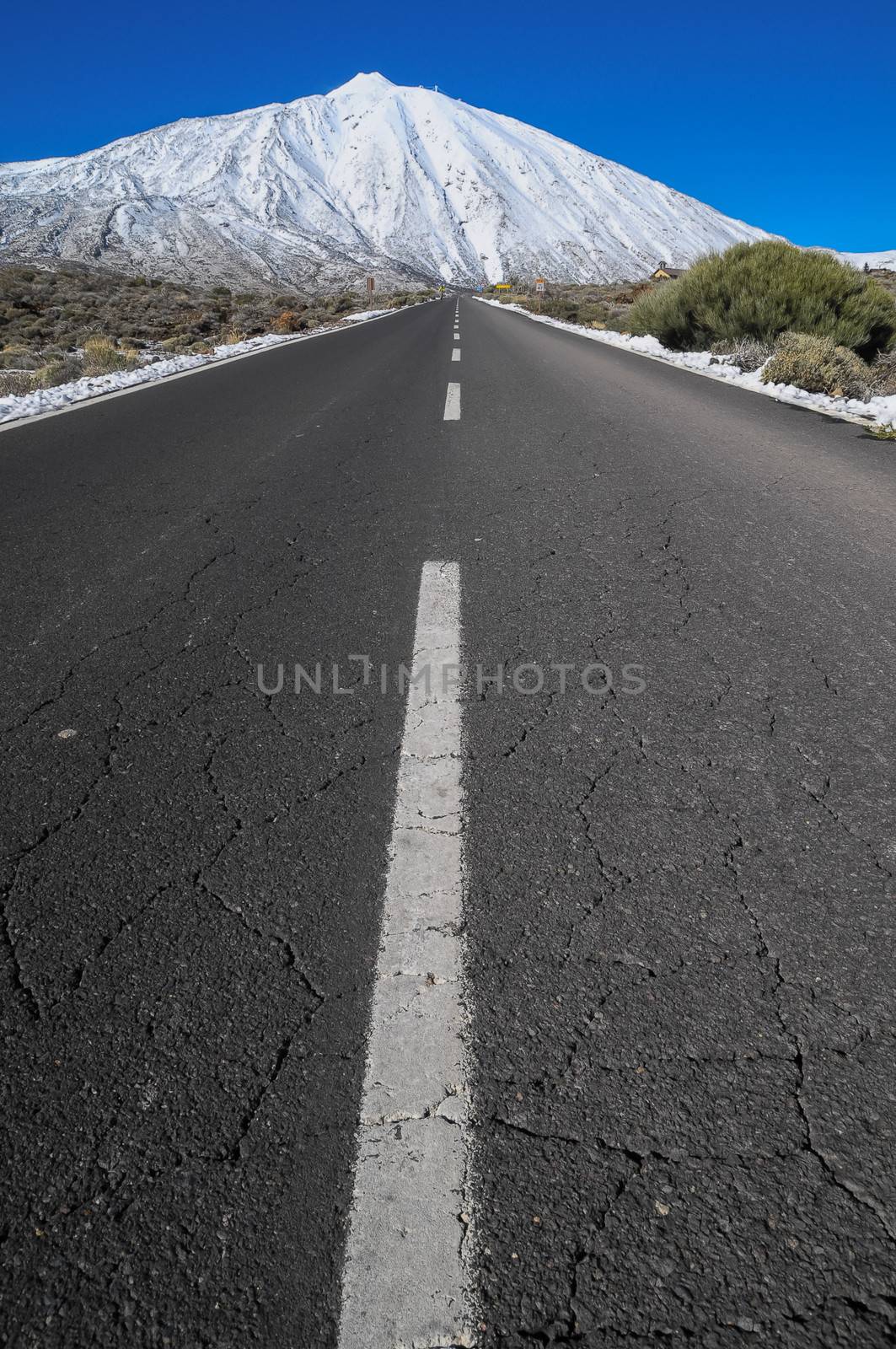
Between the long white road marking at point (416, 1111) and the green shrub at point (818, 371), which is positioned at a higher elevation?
the green shrub at point (818, 371)

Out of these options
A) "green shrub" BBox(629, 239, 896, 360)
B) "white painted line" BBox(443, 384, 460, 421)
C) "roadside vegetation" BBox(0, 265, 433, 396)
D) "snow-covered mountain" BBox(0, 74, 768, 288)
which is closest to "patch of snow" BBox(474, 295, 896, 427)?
"green shrub" BBox(629, 239, 896, 360)

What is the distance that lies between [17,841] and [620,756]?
67.0 inches

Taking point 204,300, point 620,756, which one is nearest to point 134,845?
point 620,756

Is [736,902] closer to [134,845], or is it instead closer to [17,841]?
[134,845]

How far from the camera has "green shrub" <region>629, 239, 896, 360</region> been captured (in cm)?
1295

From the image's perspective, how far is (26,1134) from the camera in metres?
1.30

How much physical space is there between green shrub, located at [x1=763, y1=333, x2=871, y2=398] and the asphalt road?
22.6 feet

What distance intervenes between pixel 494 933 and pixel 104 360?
1450 centimetres

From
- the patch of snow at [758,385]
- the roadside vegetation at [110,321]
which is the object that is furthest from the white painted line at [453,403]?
the roadside vegetation at [110,321]

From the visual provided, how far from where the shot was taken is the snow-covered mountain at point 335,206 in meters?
78.4

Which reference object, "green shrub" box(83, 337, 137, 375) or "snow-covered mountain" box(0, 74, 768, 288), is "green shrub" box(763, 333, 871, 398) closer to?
"green shrub" box(83, 337, 137, 375)

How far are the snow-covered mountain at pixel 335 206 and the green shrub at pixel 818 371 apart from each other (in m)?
64.0

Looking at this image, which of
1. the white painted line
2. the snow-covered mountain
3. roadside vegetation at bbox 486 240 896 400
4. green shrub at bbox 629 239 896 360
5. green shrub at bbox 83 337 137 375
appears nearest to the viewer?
the white painted line

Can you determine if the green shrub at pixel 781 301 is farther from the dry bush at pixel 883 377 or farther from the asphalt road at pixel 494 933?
the asphalt road at pixel 494 933
